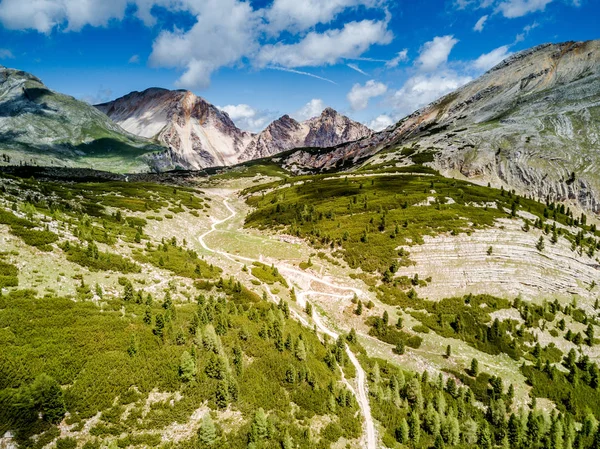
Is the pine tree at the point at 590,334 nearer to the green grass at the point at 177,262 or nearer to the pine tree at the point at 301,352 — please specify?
the pine tree at the point at 301,352

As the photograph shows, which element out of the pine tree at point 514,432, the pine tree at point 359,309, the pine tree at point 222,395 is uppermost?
the pine tree at point 222,395

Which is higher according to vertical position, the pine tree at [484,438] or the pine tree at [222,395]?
the pine tree at [222,395]

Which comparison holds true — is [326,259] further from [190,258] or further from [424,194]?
[424,194]

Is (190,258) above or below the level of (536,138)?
below

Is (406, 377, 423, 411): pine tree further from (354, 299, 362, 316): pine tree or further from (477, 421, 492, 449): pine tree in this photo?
(354, 299, 362, 316): pine tree

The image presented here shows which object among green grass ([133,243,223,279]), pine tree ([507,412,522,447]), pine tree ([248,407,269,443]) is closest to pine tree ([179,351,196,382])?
pine tree ([248,407,269,443])

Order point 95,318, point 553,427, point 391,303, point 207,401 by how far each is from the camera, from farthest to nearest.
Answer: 1. point 391,303
2. point 553,427
3. point 95,318
4. point 207,401

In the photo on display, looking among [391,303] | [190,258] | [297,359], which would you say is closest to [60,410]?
[297,359]

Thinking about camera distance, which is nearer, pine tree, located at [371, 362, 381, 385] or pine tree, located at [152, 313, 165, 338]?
pine tree, located at [152, 313, 165, 338]

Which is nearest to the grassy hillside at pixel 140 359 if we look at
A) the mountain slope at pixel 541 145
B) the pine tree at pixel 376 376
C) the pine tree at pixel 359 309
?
the pine tree at pixel 376 376

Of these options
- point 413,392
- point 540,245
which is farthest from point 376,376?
point 540,245

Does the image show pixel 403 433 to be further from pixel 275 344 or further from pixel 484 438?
pixel 275 344
